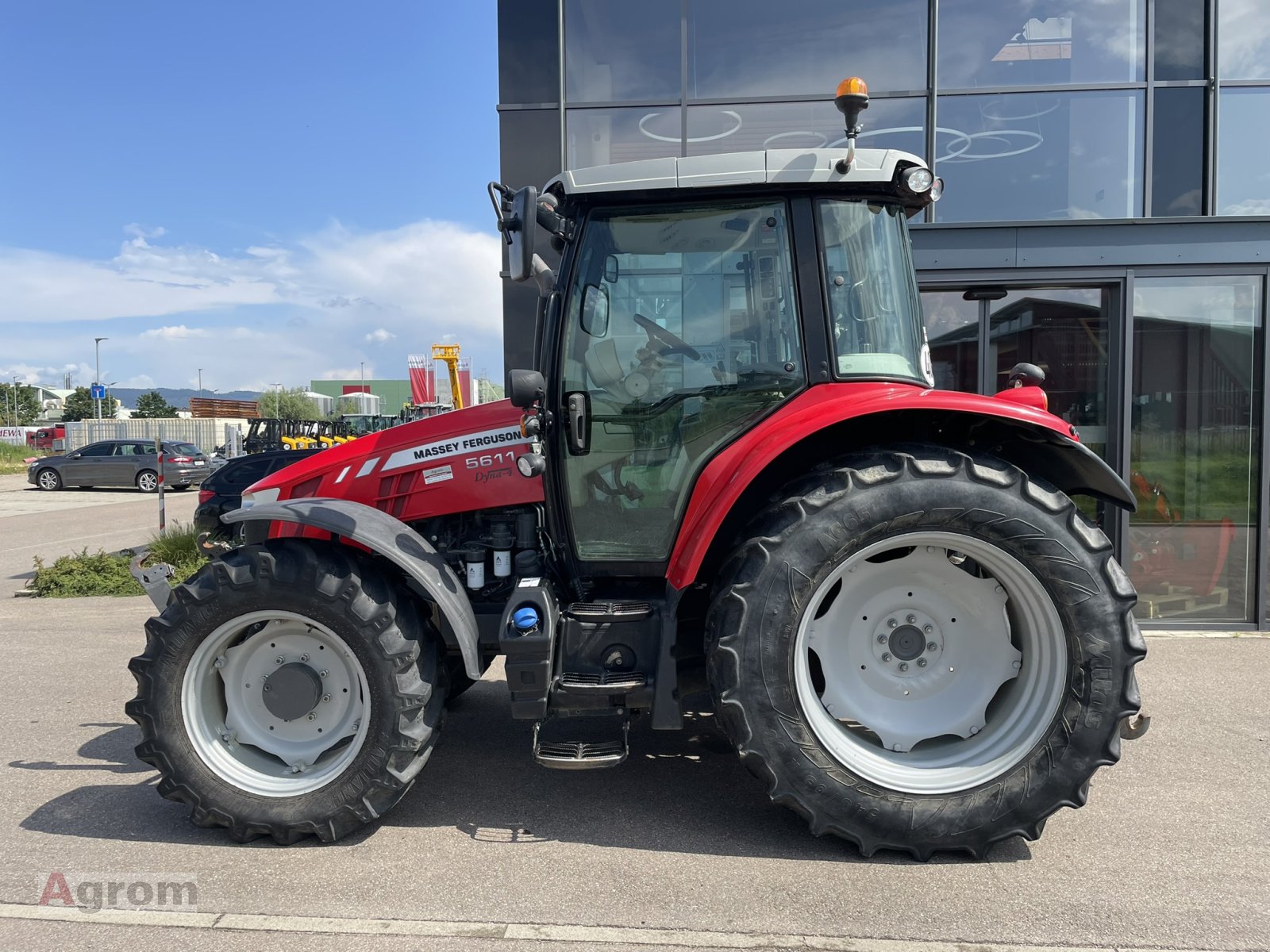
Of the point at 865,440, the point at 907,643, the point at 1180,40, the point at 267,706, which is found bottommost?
the point at 267,706

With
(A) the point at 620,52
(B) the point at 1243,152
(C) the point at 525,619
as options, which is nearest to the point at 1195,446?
(B) the point at 1243,152

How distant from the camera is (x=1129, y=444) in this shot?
258 inches

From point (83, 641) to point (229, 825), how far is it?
4.11 metres

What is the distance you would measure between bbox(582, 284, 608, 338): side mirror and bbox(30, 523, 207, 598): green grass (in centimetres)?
616

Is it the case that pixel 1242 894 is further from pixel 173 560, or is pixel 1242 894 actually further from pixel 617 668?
pixel 173 560

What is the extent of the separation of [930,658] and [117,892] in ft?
9.58

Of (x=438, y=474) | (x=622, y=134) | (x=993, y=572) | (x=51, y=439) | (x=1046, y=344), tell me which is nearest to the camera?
(x=993, y=572)

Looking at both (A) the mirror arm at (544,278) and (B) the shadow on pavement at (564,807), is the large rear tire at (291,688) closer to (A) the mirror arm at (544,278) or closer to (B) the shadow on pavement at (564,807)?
(B) the shadow on pavement at (564,807)

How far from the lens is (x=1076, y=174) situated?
658cm

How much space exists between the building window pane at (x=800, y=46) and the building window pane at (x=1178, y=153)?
1.82 meters

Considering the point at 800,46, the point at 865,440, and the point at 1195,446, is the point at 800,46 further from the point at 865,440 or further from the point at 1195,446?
the point at 865,440

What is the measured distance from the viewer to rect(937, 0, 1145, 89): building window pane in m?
6.62

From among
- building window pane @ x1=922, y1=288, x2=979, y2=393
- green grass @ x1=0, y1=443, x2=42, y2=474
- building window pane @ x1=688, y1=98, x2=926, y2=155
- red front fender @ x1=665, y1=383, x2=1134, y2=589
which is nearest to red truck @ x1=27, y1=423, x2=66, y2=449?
green grass @ x1=0, y1=443, x2=42, y2=474

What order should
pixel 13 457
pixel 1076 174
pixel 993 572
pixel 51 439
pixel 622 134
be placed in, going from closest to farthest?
pixel 993 572, pixel 1076 174, pixel 622 134, pixel 13 457, pixel 51 439
